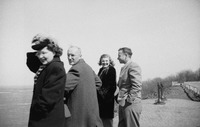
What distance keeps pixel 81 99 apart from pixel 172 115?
4485 millimetres

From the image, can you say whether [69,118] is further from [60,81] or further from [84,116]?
[60,81]

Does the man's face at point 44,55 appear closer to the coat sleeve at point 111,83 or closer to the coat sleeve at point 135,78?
the coat sleeve at point 135,78

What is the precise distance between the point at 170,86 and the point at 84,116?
7205mm

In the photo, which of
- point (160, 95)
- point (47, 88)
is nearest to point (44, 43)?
point (47, 88)

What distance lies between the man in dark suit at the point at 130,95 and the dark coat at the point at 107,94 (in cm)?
32

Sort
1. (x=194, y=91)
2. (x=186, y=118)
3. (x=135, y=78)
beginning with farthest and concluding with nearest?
(x=194, y=91) → (x=186, y=118) → (x=135, y=78)

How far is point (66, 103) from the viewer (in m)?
2.94

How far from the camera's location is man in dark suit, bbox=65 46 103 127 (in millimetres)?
2883

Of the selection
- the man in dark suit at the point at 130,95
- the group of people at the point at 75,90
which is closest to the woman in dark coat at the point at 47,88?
the group of people at the point at 75,90

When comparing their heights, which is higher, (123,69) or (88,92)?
(123,69)

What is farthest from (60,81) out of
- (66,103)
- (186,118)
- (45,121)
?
(186,118)

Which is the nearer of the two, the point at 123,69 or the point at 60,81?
the point at 60,81

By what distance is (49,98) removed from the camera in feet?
7.21

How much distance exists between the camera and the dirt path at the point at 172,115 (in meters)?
5.97
